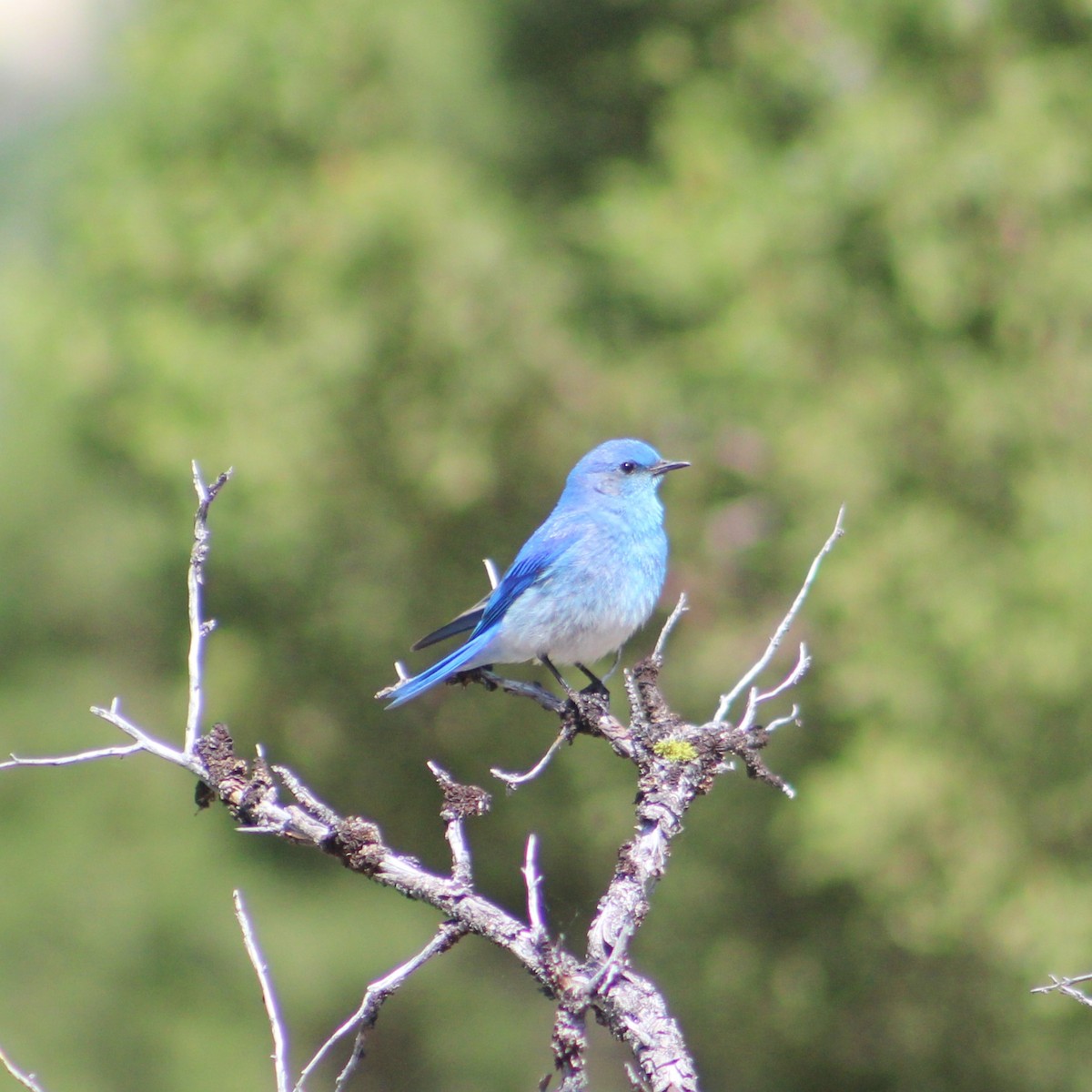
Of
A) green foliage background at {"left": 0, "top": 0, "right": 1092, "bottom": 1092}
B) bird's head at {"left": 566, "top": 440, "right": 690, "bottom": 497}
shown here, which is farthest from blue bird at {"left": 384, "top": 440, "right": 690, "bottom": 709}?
green foliage background at {"left": 0, "top": 0, "right": 1092, "bottom": 1092}

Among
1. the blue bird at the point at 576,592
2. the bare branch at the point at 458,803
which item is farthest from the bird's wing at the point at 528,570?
the bare branch at the point at 458,803

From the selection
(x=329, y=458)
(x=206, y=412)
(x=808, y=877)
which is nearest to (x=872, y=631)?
(x=808, y=877)

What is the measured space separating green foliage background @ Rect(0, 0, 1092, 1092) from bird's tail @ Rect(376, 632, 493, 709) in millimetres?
3355

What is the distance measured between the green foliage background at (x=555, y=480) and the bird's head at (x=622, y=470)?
9.11 feet

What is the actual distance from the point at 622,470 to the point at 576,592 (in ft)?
2.02

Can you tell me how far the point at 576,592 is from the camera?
4.54 m

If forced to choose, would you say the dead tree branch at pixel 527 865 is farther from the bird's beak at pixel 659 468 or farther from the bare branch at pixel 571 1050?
the bird's beak at pixel 659 468

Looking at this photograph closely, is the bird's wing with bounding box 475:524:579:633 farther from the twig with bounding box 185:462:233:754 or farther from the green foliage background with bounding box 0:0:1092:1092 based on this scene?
the green foliage background with bounding box 0:0:1092:1092

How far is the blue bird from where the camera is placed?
452 centimetres

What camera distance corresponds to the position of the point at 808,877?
7.87 m

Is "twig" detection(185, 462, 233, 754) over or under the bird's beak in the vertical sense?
under

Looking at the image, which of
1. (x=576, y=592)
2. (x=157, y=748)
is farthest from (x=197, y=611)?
(x=576, y=592)

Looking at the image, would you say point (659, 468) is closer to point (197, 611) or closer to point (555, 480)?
point (197, 611)

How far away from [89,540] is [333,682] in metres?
2.15
